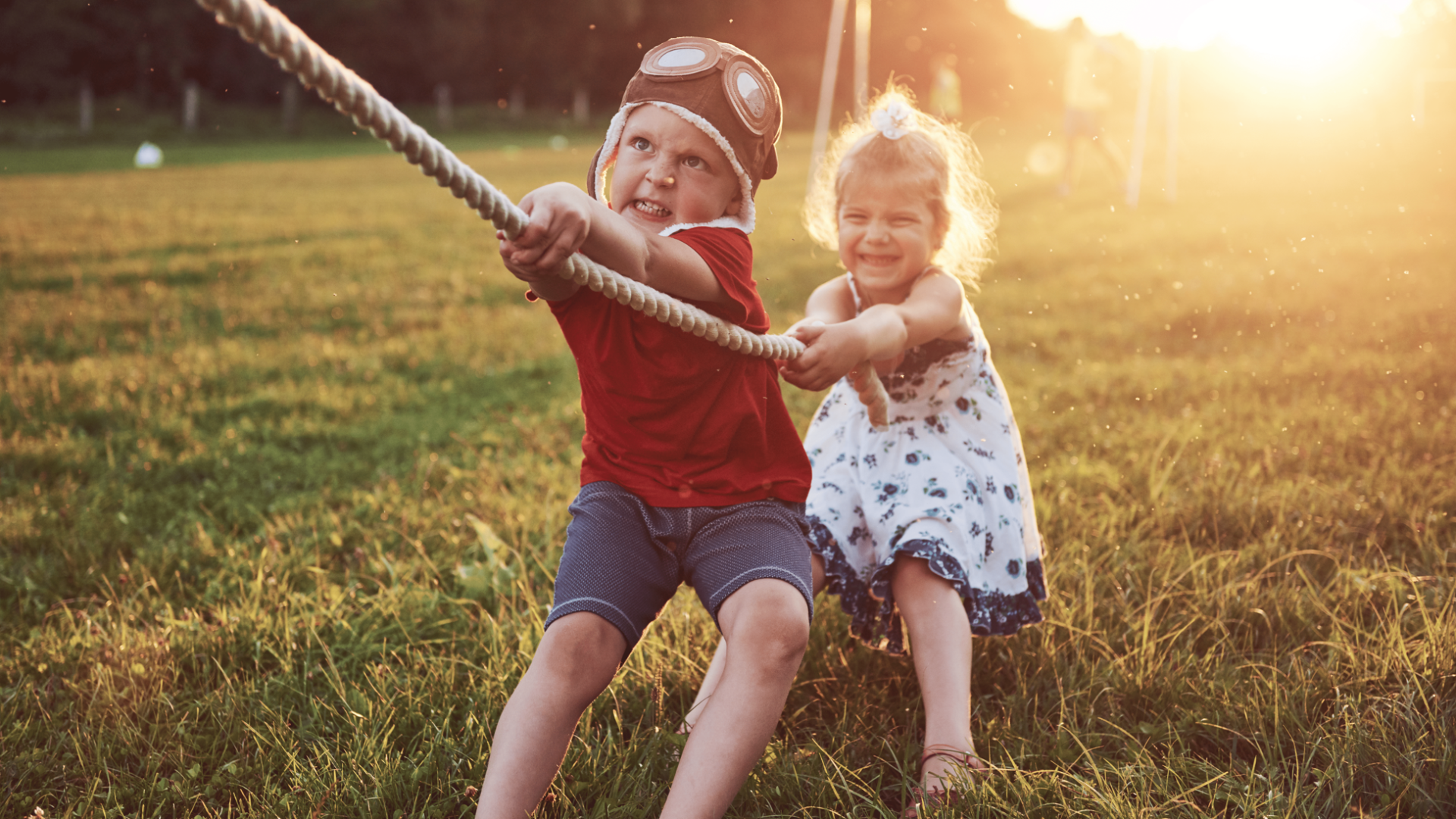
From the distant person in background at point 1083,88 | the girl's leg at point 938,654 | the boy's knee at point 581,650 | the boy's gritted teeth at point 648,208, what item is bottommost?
the girl's leg at point 938,654

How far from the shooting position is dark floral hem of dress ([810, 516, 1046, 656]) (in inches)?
93.7

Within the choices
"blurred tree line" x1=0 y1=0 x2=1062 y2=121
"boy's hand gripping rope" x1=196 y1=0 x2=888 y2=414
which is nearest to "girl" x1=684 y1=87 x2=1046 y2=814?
"boy's hand gripping rope" x1=196 y1=0 x2=888 y2=414

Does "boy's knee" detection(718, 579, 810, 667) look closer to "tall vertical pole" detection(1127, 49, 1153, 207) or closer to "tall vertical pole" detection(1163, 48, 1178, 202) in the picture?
"tall vertical pole" detection(1127, 49, 1153, 207)

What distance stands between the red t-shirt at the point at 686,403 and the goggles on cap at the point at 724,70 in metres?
0.23

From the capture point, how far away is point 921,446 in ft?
8.49

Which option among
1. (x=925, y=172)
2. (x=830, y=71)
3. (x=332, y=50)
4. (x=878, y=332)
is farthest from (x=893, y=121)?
(x=332, y=50)

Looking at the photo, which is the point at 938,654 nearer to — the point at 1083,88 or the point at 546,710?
the point at 546,710

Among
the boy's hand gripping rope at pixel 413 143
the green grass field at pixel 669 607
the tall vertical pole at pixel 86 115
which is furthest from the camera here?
the tall vertical pole at pixel 86 115

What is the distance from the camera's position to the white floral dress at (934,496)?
8.09 ft

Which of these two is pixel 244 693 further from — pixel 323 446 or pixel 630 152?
pixel 323 446

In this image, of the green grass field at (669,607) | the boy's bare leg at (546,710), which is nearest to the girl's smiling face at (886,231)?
the green grass field at (669,607)

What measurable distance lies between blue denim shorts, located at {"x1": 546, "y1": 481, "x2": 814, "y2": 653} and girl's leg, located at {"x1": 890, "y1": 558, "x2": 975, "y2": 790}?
0.42m

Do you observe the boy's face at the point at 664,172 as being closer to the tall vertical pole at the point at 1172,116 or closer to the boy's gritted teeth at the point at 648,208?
the boy's gritted teeth at the point at 648,208

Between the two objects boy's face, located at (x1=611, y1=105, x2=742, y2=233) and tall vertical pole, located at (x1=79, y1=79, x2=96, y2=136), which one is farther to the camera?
tall vertical pole, located at (x1=79, y1=79, x2=96, y2=136)
